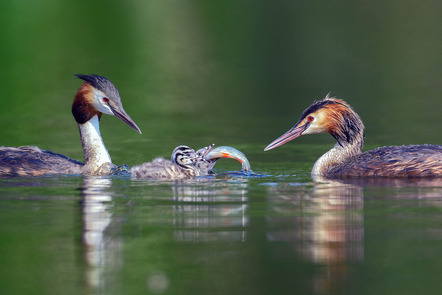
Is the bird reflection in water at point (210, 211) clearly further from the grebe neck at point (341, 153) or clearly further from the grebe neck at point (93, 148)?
the grebe neck at point (93, 148)

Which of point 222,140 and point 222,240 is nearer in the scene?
point 222,240

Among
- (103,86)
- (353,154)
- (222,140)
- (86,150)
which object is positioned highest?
(103,86)

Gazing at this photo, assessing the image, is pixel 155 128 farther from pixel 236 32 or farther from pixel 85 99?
pixel 236 32

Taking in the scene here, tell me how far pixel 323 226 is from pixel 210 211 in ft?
4.02

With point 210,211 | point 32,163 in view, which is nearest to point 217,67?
point 32,163

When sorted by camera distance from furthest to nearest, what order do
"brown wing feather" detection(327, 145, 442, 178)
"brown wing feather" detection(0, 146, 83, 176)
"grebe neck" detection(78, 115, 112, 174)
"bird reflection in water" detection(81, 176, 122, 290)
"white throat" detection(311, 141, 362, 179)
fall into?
"grebe neck" detection(78, 115, 112, 174), "white throat" detection(311, 141, 362, 179), "brown wing feather" detection(0, 146, 83, 176), "brown wing feather" detection(327, 145, 442, 178), "bird reflection in water" detection(81, 176, 122, 290)

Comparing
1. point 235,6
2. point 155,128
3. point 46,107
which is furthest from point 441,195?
point 235,6

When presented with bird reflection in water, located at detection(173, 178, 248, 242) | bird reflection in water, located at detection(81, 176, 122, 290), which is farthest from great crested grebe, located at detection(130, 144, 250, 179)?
bird reflection in water, located at detection(81, 176, 122, 290)

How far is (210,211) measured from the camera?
9.02m

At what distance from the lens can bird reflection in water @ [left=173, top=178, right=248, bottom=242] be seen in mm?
8078

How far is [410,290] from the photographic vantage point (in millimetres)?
6684

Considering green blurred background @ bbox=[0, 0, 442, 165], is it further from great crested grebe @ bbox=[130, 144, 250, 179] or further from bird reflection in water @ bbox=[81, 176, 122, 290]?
bird reflection in water @ bbox=[81, 176, 122, 290]

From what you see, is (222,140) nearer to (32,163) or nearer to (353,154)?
(353,154)

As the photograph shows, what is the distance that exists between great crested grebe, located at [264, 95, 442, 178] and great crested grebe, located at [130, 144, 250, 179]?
610mm
